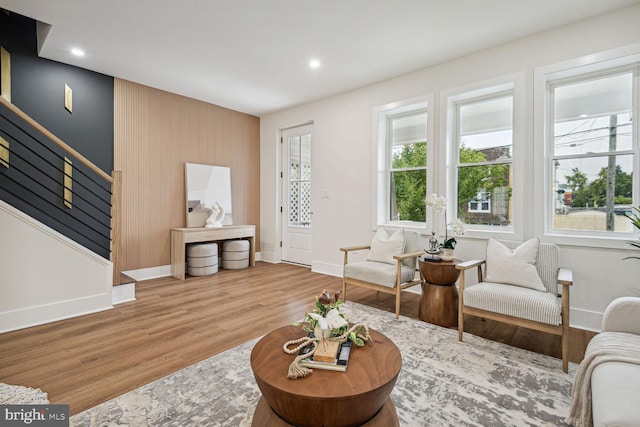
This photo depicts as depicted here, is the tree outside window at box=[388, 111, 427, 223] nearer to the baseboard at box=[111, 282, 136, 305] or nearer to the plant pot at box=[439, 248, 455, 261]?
the plant pot at box=[439, 248, 455, 261]

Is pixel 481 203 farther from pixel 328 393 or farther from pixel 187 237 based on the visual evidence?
pixel 187 237

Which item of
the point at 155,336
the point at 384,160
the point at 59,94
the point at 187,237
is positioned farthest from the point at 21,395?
the point at 384,160

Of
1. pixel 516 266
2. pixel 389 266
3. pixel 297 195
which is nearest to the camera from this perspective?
pixel 516 266

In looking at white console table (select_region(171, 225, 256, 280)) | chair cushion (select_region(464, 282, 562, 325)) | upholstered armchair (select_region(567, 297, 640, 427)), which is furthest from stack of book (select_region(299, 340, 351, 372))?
white console table (select_region(171, 225, 256, 280))

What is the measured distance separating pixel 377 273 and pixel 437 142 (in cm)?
183

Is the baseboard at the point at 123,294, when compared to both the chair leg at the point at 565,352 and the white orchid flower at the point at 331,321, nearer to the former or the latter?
the white orchid flower at the point at 331,321

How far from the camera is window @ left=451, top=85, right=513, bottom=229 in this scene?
3.47 m

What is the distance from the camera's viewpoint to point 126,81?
173 inches

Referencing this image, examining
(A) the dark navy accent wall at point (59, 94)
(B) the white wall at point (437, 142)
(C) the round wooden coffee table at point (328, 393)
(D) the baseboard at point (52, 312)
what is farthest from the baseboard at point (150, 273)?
(C) the round wooden coffee table at point (328, 393)

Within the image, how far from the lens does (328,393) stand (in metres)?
1.19

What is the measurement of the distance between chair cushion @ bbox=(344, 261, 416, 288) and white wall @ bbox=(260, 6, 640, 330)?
81 cm

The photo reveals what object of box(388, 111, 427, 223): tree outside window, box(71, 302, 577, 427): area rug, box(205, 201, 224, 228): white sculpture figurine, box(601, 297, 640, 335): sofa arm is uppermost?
box(388, 111, 427, 223): tree outside window

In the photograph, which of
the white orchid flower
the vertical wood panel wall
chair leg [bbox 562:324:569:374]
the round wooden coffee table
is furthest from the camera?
the vertical wood panel wall

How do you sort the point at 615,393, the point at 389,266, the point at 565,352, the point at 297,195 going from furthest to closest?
the point at 297,195 < the point at 389,266 < the point at 565,352 < the point at 615,393
